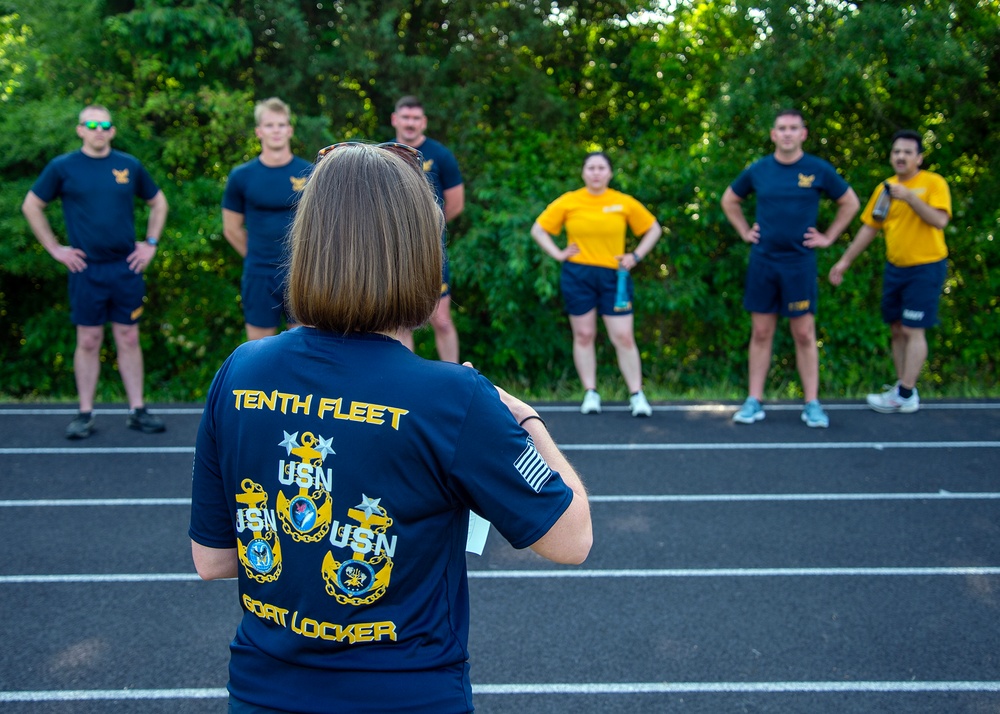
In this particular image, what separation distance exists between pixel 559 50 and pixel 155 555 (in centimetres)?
791

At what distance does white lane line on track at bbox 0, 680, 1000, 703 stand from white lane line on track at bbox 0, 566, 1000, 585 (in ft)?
3.18

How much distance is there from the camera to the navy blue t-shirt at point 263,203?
252 inches

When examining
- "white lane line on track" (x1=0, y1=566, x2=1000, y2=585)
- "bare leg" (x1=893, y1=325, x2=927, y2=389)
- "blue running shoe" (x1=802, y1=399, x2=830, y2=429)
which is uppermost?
"bare leg" (x1=893, y1=325, x2=927, y2=389)

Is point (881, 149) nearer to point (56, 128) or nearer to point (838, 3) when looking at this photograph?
point (838, 3)

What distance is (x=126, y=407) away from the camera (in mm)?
8031

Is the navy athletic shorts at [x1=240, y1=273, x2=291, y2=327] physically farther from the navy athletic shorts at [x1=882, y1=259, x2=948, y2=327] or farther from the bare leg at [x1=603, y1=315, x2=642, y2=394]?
the navy athletic shorts at [x1=882, y1=259, x2=948, y2=327]

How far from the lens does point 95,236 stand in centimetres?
646

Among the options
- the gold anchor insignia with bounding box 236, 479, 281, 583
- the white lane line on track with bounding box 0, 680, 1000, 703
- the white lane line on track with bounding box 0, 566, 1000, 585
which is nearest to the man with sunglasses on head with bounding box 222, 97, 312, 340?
the white lane line on track with bounding box 0, 566, 1000, 585

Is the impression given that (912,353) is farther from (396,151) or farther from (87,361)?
(396,151)

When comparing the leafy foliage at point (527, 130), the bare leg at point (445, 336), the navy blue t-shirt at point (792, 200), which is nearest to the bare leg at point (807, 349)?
the navy blue t-shirt at point (792, 200)

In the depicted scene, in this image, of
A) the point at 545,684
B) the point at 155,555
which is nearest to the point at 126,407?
the point at 155,555

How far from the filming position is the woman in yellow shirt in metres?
7.23

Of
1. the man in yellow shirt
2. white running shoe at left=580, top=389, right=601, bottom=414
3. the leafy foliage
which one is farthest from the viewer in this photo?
the leafy foliage

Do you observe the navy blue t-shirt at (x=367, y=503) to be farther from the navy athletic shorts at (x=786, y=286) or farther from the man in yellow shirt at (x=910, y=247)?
the man in yellow shirt at (x=910, y=247)
